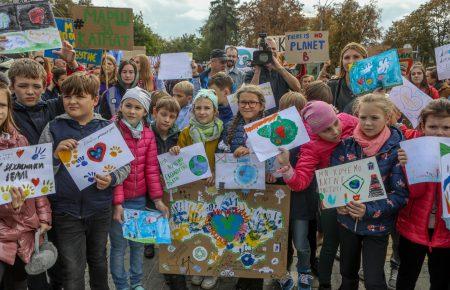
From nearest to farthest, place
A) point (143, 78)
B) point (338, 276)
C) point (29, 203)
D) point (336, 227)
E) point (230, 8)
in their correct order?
1. point (29, 203)
2. point (336, 227)
3. point (338, 276)
4. point (143, 78)
5. point (230, 8)

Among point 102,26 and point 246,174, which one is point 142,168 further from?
point 102,26

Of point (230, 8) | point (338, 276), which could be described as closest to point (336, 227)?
point (338, 276)

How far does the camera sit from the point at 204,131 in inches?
142

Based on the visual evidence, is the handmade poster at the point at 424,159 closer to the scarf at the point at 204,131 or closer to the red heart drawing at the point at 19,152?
the scarf at the point at 204,131

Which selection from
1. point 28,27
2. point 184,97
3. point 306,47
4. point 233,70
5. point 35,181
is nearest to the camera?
point 35,181

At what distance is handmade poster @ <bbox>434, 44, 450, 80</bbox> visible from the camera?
521 centimetres

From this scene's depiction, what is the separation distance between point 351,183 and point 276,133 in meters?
0.66

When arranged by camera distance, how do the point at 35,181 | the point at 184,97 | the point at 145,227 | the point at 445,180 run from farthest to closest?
the point at 184,97
the point at 145,227
the point at 35,181
the point at 445,180

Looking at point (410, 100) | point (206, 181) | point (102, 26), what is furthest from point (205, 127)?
point (102, 26)

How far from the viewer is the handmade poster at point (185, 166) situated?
3408mm

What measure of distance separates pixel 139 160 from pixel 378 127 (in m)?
1.84

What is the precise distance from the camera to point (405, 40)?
38719 millimetres

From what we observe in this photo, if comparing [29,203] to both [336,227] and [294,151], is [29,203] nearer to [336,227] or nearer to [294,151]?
[294,151]

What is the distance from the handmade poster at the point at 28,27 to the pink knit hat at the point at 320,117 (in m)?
2.68
